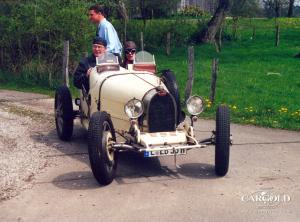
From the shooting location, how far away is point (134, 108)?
24.9 feet

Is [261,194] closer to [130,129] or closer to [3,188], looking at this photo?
[130,129]

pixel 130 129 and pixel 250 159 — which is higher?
pixel 130 129

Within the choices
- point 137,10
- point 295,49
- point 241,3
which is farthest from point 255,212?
point 241,3

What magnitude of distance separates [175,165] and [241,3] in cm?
4275

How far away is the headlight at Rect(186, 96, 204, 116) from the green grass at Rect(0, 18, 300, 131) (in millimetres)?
3601

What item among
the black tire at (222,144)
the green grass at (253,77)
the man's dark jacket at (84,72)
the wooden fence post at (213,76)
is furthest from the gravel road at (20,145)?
the wooden fence post at (213,76)

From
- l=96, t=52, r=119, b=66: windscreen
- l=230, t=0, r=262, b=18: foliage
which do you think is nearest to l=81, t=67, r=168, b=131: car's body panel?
l=96, t=52, r=119, b=66: windscreen

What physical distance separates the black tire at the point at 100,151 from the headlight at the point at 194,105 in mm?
1223

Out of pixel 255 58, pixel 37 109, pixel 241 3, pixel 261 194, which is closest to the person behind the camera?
pixel 261 194

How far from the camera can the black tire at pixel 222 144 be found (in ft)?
24.5

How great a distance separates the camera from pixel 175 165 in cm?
819

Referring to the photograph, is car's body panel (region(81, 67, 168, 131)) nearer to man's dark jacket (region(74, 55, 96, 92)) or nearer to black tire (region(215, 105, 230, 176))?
man's dark jacket (region(74, 55, 96, 92))

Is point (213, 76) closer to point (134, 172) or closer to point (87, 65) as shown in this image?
point (87, 65)

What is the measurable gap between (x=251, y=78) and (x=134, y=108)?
1256 centimetres
